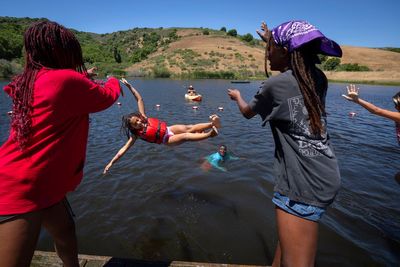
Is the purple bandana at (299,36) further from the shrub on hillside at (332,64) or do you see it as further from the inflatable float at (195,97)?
the shrub on hillside at (332,64)

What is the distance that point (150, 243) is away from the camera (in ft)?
19.0

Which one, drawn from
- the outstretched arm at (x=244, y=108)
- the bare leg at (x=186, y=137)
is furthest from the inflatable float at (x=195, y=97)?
the outstretched arm at (x=244, y=108)

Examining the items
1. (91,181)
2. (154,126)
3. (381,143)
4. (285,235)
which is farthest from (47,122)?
(381,143)

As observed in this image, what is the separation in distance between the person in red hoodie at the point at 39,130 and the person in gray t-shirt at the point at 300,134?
1.51 metres

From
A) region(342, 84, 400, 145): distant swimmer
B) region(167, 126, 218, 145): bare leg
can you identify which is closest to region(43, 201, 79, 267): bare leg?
region(167, 126, 218, 145): bare leg

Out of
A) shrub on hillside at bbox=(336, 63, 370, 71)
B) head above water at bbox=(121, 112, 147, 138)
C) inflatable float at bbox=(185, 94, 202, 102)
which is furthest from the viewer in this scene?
shrub on hillside at bbox=(336, 63, 370, 71)

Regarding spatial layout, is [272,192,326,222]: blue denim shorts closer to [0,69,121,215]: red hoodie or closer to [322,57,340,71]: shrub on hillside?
[0,69,121,215]: red hoodie

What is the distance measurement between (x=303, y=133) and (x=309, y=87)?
379 millimetres

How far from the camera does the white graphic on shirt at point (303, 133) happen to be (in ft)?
7.49

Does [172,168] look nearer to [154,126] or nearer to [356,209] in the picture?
[154,126]

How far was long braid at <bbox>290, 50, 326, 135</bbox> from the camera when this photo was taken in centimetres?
225

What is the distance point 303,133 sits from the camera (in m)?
2.31

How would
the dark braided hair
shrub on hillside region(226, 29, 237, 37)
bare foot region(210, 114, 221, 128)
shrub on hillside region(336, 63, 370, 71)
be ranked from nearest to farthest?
the dark braided hair
bare foot region(210, 114, 221, 128)
shrub on hillside region(336, 63, 370, 71)
shrub on hillside region(226, 29, 237, 37)

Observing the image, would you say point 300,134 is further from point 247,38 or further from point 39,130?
point 247,38
